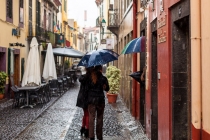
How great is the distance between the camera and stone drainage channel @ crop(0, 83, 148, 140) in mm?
8664

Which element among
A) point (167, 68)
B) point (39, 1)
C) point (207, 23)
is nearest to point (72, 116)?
point (167, 68)

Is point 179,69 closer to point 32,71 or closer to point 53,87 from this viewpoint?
point 32,71

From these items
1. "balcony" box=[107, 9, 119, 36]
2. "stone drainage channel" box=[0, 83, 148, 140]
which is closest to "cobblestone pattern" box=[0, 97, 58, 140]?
"stone drainage channel" box=[0, 83, 148, 140]

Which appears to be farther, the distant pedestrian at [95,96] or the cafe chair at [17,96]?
the cafe chair at [17,96]

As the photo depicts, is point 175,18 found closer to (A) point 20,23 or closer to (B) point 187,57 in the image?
(B) point 187,57

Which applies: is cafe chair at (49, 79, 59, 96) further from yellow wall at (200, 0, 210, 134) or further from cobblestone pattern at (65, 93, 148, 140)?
yellow wall at (200, 0, 210, 134)

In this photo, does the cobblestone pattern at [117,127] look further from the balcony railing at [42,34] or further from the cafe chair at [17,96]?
the balcony railing at [42,34]

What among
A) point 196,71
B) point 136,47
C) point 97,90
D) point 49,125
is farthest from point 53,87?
point 196,71

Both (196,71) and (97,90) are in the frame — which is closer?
(196,71)

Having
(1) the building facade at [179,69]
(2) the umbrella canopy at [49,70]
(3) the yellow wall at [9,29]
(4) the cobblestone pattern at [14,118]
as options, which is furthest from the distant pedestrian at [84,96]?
(2) the umbrella canopy at [49,70]

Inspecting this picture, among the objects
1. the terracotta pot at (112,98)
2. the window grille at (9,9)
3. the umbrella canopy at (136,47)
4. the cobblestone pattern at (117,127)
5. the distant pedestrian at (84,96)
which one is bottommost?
the cobblestone pattern at (117,127)

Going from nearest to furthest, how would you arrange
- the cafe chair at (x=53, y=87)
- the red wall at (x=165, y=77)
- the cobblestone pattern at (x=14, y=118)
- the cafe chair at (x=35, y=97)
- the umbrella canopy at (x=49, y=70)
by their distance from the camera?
the red wall at (x=165, y=77), the cobblestone pattern at (x=14, y=118), the cafe chair at (x=35, y=97), the umbrella canopy at (x=49, y=70), the cafe chair at (x=53, y=87)

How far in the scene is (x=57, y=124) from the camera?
1027 centimetres

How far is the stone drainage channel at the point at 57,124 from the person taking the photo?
8.66m
